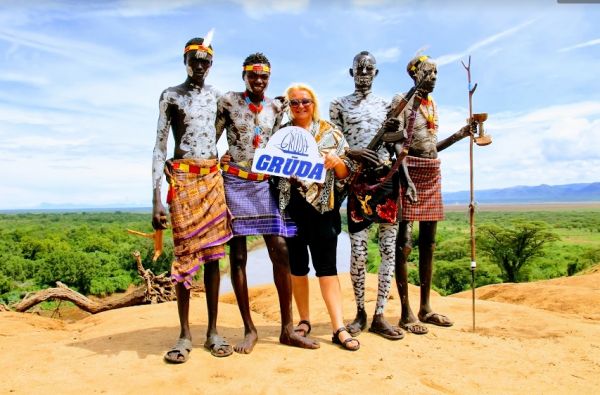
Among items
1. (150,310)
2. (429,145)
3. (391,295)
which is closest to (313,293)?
(391,295)

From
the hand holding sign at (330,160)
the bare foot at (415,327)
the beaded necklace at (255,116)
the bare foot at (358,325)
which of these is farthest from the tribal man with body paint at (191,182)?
the bare foot at (415,327)

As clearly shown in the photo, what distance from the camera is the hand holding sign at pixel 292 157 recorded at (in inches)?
167

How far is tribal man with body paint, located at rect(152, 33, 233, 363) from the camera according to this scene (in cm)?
419

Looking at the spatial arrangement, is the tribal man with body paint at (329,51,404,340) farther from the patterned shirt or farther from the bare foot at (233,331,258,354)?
the bare foot at (233,331,258,354)

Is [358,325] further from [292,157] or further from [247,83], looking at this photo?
[247,83]

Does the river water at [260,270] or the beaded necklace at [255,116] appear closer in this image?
the beaded necklace at [255,116]

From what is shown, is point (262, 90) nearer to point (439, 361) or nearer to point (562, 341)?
point (439, 361)

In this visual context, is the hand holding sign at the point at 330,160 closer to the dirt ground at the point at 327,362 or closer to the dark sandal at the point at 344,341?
the dark sandal at the point at 344,341

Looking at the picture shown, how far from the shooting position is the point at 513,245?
93.2 ft

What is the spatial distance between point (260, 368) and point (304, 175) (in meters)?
1.57

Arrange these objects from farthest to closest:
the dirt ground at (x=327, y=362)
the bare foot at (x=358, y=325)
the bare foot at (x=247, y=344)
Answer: the bare foot at (x=358, y=325) → the bare foot at (x=247, y=344) → the dirt ground at (x=327, y=362)

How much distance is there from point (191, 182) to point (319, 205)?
3.60 feet

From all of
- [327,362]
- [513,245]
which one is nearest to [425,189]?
[327,362]

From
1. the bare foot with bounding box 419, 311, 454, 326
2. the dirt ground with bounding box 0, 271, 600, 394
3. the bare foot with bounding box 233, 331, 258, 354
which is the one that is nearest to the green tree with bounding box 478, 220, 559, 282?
the dirt ground with bounding box 0, 271, 600, 394
